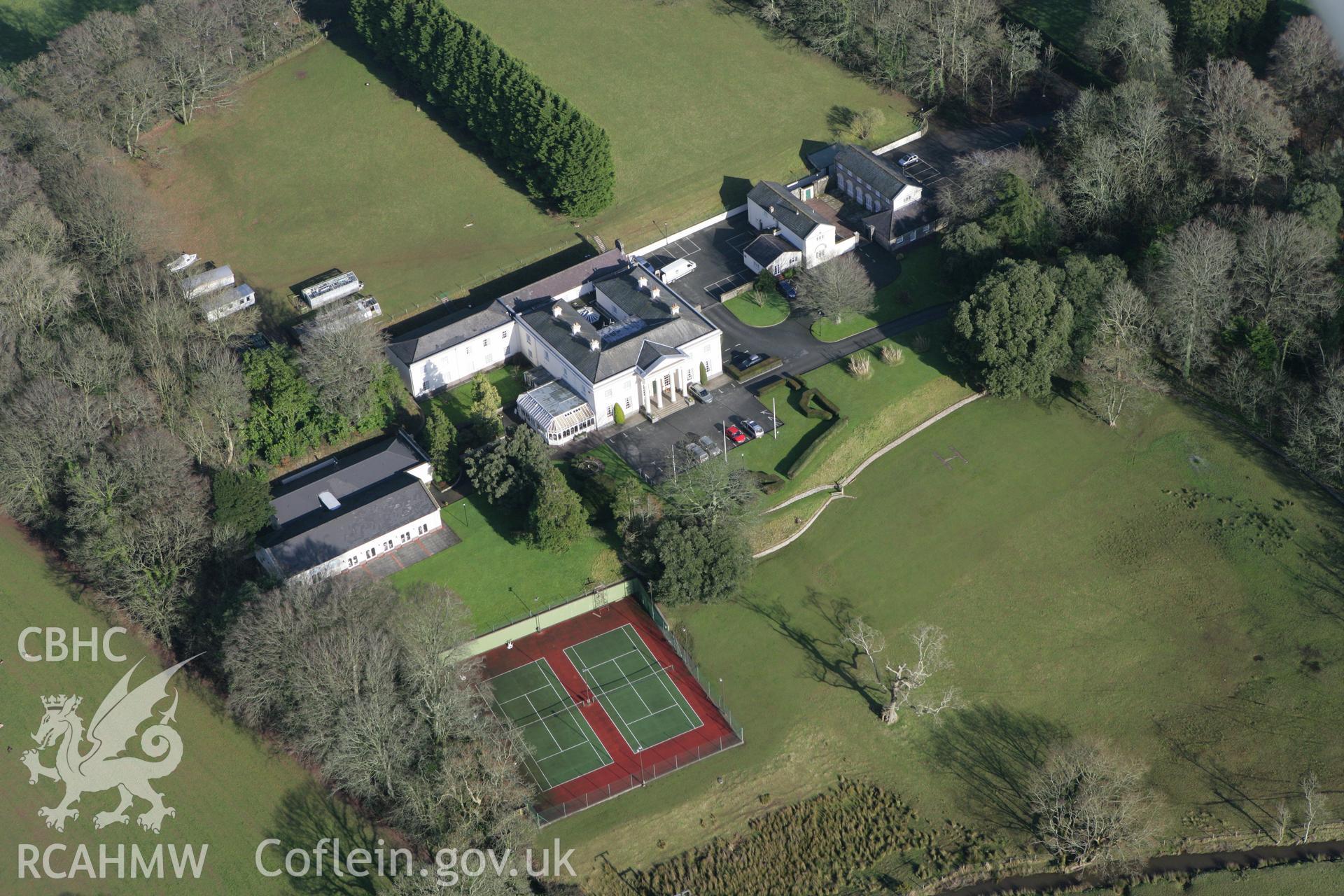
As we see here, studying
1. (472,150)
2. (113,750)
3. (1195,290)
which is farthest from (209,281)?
(1195,290)

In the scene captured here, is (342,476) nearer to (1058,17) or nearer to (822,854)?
(822,854)

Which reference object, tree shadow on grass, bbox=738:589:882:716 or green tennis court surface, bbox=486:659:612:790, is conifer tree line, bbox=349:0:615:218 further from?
green tennis court surface, bbox=486:659:612:790

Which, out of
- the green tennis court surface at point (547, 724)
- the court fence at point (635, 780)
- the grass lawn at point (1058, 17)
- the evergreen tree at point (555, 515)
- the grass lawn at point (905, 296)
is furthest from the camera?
the grass lawn at point (1058, 17)

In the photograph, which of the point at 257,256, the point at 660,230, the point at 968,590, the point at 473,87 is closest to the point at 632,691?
the point at 968,590

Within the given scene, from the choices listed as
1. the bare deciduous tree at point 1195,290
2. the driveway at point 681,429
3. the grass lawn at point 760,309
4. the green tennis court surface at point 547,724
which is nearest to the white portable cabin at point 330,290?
the driveway at point 681,429

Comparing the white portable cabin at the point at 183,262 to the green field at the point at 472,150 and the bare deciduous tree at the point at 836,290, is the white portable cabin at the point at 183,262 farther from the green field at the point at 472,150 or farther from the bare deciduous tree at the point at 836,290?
the bare deciduous tree at the point at 836,290
